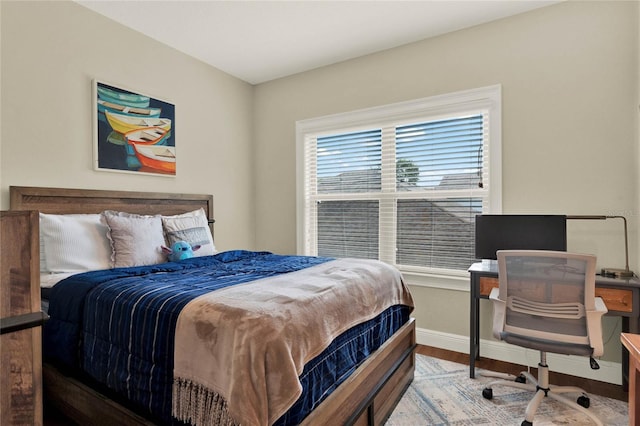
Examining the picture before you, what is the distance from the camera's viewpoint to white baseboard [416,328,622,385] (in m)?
2.40

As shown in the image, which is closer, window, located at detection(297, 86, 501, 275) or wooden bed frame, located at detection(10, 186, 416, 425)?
wooden bed frame, located at detection(10, 186, 416, 425)

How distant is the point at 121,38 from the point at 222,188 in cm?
162

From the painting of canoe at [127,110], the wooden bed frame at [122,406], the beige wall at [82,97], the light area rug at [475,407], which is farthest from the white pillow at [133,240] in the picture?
the light area rug at [475,407]

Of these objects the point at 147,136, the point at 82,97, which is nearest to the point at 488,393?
the point at 147,136

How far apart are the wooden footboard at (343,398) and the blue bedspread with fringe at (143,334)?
0.05 meters

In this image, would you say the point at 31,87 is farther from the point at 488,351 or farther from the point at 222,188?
the point at 488,351

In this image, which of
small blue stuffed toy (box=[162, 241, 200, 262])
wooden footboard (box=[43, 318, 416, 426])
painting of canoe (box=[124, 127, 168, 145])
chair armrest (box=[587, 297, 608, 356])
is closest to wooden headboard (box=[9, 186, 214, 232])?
painting of canoe (box=[124, 127, 168, 145])

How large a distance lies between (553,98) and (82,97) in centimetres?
360

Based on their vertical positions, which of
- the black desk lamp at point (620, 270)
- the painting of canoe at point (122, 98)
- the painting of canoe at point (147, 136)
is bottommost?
the black desk lamp at point (620, 270)

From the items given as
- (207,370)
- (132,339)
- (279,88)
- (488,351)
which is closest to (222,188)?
(279,88)

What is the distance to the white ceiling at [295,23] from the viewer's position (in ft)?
8.43

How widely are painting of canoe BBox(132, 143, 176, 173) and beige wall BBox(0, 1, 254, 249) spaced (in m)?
0.09

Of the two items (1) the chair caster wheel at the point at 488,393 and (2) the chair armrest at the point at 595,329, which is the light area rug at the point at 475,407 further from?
(2) the chair armrest at the point at 595,329

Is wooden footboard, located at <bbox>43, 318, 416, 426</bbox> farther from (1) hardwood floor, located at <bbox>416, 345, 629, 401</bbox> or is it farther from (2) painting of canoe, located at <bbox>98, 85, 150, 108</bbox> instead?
(2) painting of canoe, located at <bbox>98, 85, 150, 108</bbox>
